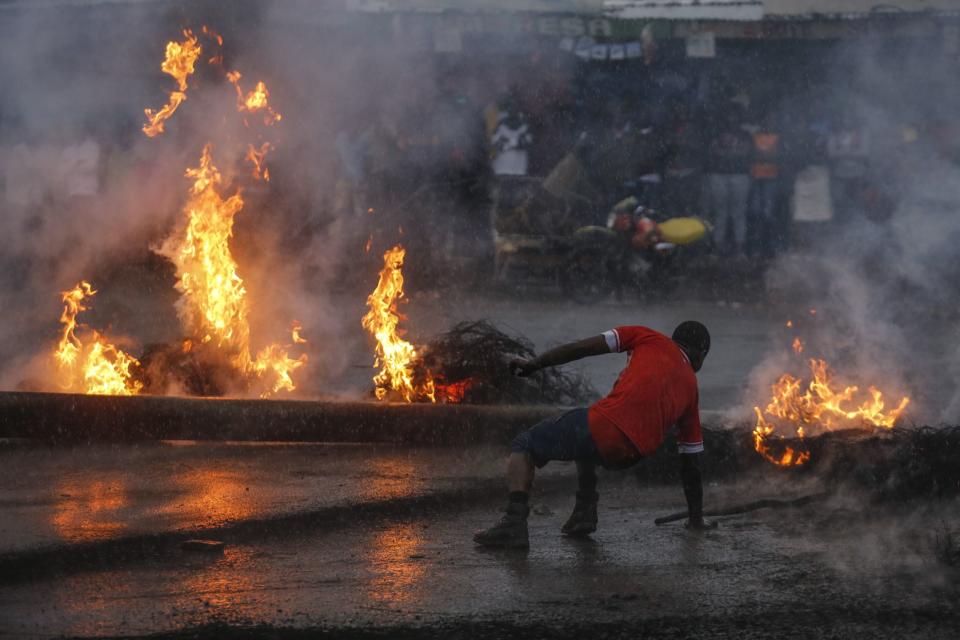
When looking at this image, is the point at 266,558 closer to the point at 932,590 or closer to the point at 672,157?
the point at 932,590

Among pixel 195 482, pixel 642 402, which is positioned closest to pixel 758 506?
pixel 642 402

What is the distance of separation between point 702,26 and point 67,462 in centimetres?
1200

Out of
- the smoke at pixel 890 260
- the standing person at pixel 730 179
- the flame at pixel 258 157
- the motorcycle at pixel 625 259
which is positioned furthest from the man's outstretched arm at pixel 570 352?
the standing person at pixel 730 179

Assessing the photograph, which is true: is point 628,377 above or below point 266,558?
above

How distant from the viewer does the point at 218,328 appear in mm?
8523

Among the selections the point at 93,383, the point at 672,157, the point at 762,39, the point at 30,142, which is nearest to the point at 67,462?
the point at 93,383

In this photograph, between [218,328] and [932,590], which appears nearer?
[932,590]

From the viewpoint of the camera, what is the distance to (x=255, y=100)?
1012 centimetres

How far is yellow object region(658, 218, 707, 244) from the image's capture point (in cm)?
1619

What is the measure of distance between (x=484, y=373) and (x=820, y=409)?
7.23 ft

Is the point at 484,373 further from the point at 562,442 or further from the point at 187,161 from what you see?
Answer: the point at 187,161

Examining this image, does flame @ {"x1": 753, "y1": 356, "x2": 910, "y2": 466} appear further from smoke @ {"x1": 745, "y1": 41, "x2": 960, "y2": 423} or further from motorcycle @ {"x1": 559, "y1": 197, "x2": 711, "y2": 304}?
motorcycle @ {"x1": 559, "y1": 197, "x2": 711, "y2": 304}

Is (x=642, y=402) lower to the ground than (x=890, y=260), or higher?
lower

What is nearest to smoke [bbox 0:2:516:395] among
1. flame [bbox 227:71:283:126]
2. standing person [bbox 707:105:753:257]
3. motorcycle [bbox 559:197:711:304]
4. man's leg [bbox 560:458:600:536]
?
flame [bbox 227:71:283:126]
